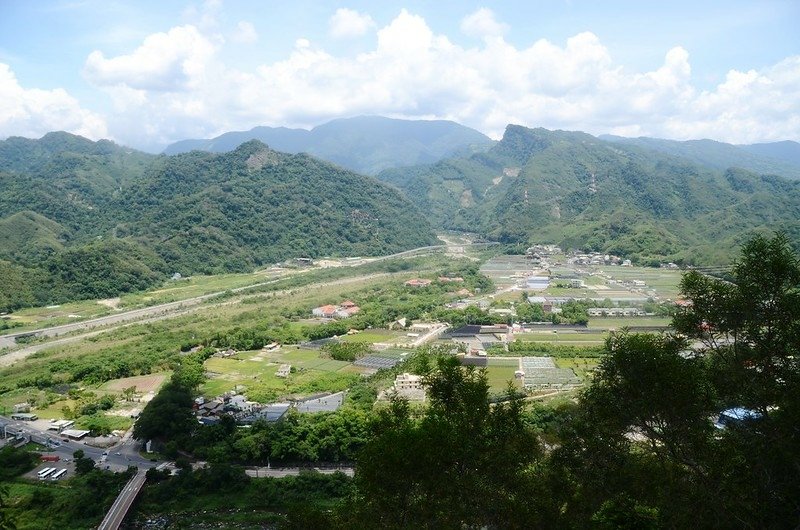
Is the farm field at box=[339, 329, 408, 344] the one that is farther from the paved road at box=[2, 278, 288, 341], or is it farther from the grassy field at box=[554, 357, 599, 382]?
the paved road at box=[2, 278, 288, 341]

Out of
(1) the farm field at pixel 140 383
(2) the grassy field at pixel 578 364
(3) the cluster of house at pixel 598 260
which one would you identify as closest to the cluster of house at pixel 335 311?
(1) the farm field at pixel 140 383

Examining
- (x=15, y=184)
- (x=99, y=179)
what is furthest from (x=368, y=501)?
(x=99, y=179)

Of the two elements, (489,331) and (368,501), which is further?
(489,331)

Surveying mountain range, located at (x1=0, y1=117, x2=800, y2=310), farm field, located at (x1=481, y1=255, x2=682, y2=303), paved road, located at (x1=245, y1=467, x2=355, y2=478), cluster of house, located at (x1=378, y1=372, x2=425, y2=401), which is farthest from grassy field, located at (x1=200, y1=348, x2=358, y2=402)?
mountain range, located at (x1=0, y1=117, x2=800, y2=310)

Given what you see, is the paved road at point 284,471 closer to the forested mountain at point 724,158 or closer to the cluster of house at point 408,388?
the cluster of house at point 408,388

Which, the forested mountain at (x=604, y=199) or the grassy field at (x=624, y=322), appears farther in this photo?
the forested mountain at (x=604, y=199)

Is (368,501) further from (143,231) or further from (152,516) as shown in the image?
(143,231)
